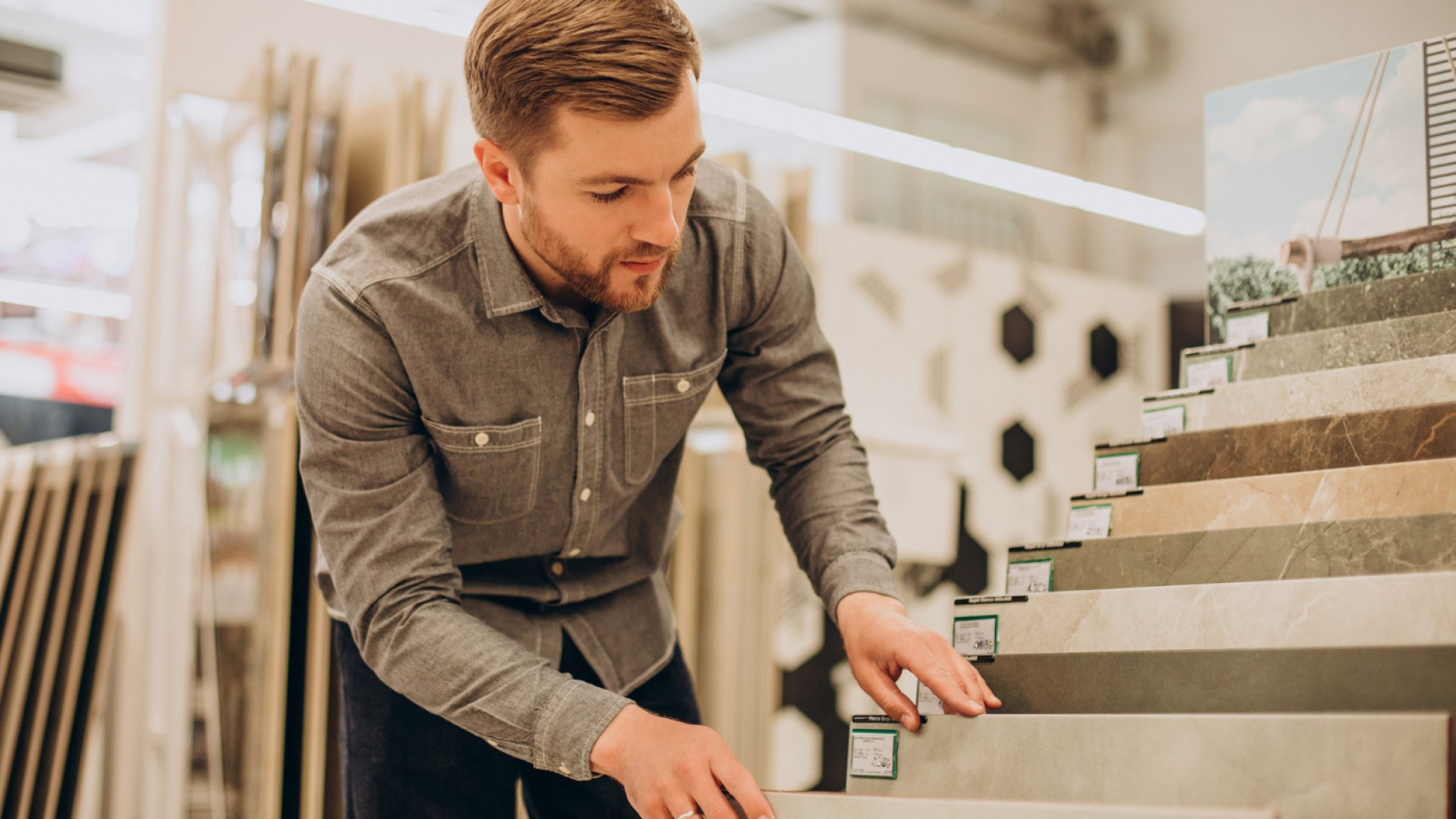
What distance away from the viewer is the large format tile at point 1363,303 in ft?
3.46

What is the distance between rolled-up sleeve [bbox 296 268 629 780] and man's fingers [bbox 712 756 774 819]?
0.15 m

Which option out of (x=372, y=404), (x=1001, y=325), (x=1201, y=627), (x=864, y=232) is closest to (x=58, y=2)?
(x=864, y=232)

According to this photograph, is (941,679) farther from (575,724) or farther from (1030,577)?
(575,724)

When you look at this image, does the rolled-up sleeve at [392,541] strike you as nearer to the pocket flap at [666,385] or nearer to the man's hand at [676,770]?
the man's hand at [676,770]

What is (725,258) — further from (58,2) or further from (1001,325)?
(58,2)

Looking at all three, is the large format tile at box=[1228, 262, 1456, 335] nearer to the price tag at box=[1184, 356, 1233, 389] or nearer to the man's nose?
the price tag at box=[1184, 356, 1233, 389]

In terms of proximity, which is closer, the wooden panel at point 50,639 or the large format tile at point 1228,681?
the large format tile at point 1228,681

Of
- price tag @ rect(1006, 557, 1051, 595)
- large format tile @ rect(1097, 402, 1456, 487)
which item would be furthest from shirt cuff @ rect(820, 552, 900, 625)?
large format tile @ rect(1097, 402, 1456, 487)

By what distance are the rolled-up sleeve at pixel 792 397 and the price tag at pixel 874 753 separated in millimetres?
214

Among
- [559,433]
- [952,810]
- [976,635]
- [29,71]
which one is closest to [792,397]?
[559,433]

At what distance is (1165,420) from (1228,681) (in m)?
0.35

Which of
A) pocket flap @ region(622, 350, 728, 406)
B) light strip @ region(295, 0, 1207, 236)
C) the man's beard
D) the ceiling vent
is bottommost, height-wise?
pocket flap @ region(622, 350, 728, 406)

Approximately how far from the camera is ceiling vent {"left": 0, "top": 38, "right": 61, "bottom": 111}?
4.14 meters

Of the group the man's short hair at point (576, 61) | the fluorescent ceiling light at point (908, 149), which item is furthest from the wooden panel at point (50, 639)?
the fluorescent ceiling light at point (908, 149)
